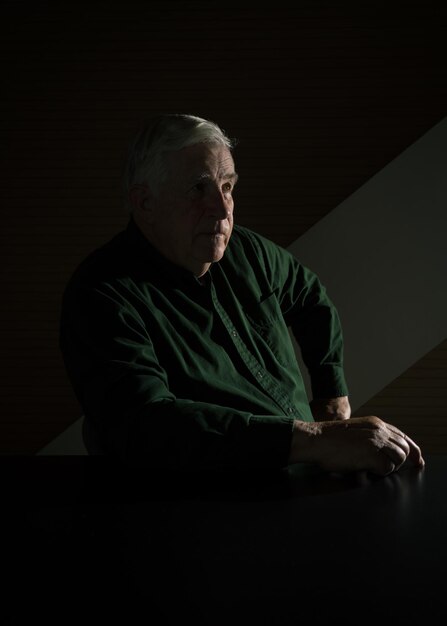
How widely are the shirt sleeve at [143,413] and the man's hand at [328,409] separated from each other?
1.57 ft

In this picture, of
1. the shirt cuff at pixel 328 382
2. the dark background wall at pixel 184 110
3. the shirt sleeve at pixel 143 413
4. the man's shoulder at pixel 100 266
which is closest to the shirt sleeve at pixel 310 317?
the shirt cuff at pixel 328 382

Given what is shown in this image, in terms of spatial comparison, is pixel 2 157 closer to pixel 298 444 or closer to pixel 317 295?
pixel 317 295

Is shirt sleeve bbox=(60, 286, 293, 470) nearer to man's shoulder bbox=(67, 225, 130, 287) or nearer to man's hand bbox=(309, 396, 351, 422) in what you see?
man's shoulder bbox=(67, 225, 130, 287)

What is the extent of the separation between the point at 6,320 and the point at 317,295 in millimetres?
1672

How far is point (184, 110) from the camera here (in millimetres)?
3006

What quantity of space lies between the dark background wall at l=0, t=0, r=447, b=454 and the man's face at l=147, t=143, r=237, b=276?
1.60m

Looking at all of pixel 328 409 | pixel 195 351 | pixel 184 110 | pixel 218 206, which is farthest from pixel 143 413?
pixel 184 110

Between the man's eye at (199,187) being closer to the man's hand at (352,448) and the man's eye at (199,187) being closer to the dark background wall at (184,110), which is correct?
the man's hand at (352,448)

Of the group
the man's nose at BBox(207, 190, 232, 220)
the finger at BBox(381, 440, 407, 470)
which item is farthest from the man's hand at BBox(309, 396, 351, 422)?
the finger at BBox(381, 440, 407, 470)

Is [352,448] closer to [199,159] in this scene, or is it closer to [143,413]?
[143,413]

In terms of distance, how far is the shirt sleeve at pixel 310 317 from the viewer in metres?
1.67

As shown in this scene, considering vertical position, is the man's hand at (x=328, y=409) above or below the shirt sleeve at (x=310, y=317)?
below

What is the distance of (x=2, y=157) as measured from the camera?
305 cm

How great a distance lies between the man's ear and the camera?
4.81 ft
